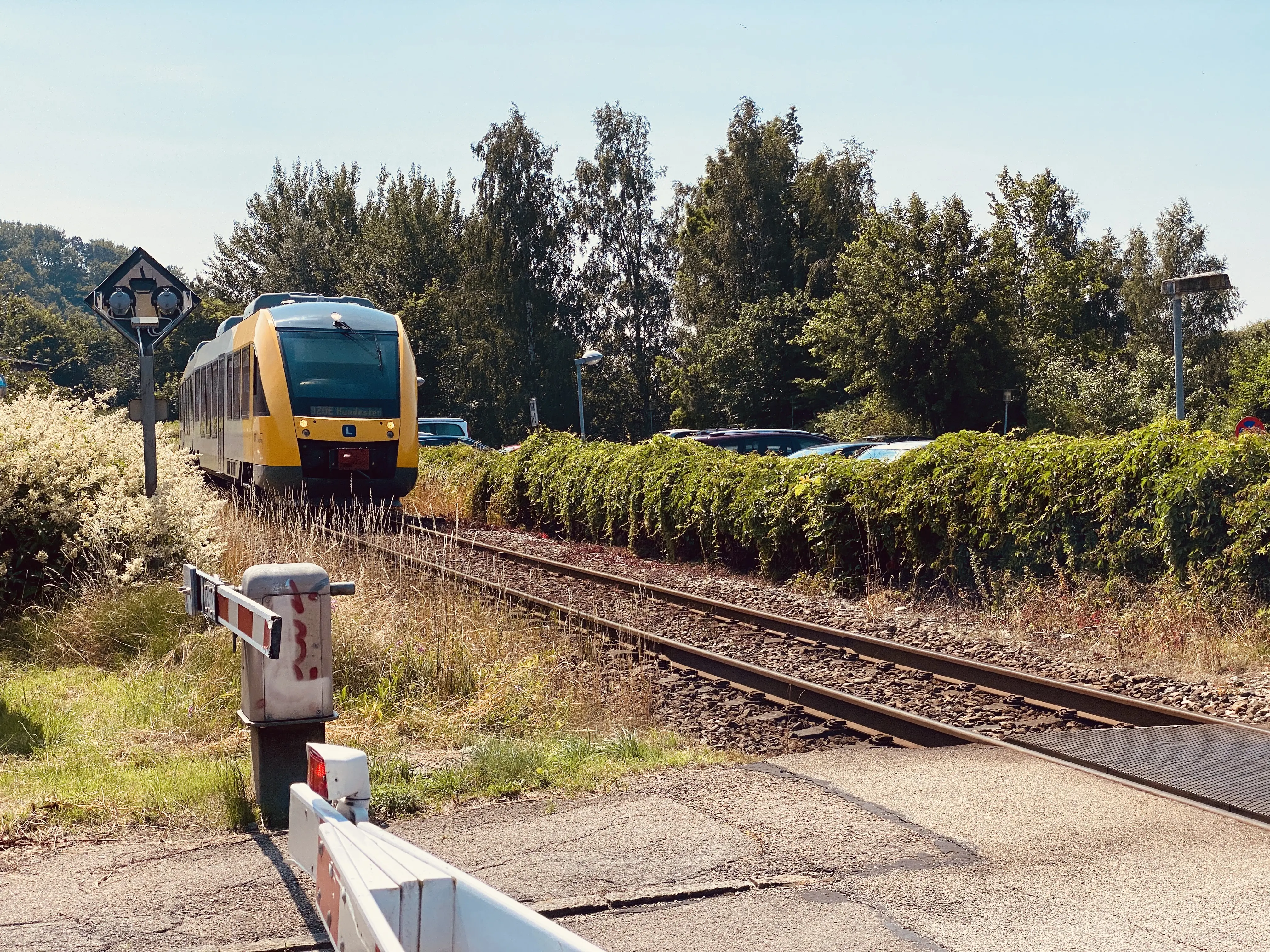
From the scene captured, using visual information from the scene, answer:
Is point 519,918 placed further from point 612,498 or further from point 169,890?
point 612,498

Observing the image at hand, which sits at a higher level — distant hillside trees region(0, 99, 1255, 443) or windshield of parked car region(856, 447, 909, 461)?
distant hillside trees region(0, 99, 1255, 443)

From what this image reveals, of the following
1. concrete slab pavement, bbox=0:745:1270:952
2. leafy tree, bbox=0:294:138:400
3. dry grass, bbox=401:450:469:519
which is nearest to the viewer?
concrete slab pavement, bbox=0:745:1270:952

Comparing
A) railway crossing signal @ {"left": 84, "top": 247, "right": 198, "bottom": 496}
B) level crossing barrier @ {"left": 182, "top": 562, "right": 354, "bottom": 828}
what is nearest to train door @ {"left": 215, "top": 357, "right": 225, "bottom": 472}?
railway crossing signal @ {"left": 84, "top": 247, "right": 198, "bottom": 496}

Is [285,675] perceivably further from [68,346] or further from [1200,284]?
[68,346]

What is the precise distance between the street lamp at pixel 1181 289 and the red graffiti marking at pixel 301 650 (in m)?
14.8

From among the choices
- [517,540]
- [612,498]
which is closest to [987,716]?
[612,498]

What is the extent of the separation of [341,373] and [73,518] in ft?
28.1

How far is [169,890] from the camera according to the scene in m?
4.32

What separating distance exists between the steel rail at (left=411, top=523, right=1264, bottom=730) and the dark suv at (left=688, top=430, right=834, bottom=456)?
410 inches

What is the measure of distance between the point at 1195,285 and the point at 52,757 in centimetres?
1631

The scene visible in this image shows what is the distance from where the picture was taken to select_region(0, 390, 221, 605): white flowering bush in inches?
384

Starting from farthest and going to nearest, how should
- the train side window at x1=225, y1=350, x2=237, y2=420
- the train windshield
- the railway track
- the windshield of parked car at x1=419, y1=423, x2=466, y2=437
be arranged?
1. the windshield of parked car at x1=419, y1=423, x2=466, y2=437
2. the train side window at x1=225, y1=350, x2=237, y2=420
3. the train windshield
4. the railway track

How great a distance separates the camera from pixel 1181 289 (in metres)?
17.5

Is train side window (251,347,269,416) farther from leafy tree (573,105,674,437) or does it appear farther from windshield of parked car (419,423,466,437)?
leafy tree (573,105,674,437)
